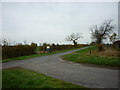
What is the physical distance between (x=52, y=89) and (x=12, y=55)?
15184mm

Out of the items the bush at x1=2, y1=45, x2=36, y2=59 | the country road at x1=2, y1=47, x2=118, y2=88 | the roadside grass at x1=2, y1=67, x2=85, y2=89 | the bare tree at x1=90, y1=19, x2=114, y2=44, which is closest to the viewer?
the roadside grass at x1=2, y1=67, x2=85, y2=89

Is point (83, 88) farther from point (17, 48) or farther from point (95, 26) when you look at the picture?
point (95, 26)

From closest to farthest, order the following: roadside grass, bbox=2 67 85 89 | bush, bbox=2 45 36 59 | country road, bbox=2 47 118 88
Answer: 1. roadside grass, bbox=2 67 85 89
2. country road, bbox=2 47 118 88
3. bush, bbox=2 45 36 59

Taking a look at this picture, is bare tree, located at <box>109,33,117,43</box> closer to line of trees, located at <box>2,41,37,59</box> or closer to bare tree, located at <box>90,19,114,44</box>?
bare tree, located at <box>90,19,114,44</box>

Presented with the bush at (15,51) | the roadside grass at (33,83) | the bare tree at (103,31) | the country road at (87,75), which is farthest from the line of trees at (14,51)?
the bare tree at (103,31)

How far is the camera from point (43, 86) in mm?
3188

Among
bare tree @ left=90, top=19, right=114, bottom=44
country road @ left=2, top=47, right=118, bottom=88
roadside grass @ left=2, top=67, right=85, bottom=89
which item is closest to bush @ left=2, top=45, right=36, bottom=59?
country road @ left=2, top=47, right=118, bottom=88

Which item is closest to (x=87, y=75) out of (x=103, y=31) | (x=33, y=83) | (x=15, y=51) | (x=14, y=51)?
(x=33, y=83)

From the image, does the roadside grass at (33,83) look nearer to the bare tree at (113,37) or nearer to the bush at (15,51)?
the bush at (15,51)

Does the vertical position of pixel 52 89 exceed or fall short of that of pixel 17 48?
it falls short

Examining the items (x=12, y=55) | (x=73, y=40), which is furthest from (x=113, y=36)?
(x=12, y=55)

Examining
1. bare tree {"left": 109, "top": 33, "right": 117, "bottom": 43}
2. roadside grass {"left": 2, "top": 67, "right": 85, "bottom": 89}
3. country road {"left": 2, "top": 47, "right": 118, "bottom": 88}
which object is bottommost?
country road {"left": 2, "top": 47, "right": 118, "bottom": 88}

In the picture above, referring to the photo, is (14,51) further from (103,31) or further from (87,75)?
(103,31)

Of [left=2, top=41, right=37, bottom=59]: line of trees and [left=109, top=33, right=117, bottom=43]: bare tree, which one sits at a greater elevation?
[left=109, top=33, right=117, bottom=43]: bare tree
